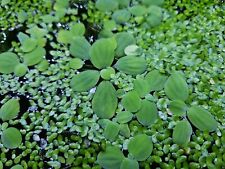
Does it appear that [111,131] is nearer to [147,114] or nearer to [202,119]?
[147,114]

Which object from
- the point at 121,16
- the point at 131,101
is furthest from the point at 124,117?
Result: the point at 121,16

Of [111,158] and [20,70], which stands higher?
[20,70]

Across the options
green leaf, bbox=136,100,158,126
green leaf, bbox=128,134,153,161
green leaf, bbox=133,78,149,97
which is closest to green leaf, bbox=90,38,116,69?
green leaf, bbox=133,78,149,97

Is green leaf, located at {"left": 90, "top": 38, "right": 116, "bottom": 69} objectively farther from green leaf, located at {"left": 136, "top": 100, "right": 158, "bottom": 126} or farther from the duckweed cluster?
green leaf, located at {"left": 136, "top": 100, "right": 158, "bottom": 126}

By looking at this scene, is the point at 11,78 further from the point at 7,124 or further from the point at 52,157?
the point at 52,157

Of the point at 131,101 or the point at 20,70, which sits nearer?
the point at 131,101

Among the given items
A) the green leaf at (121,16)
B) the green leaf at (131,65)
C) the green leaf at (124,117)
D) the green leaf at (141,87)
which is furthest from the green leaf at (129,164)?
the green leaf at (121,16)
